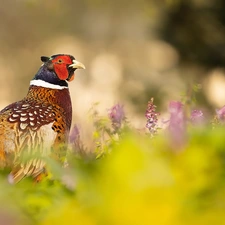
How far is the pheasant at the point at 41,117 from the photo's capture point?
13.7 feet

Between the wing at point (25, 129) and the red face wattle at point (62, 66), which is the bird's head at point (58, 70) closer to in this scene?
the red face wattle at point (62, 66)

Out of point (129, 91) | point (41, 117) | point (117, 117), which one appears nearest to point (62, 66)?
point (41, 117)

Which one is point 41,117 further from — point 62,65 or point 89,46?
point 89,46

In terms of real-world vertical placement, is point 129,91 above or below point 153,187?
above

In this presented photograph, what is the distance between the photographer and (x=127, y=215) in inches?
37.0

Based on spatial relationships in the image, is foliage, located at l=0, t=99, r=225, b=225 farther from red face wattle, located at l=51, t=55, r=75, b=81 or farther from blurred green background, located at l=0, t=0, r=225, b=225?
red face wattle, located at l=51, t=55, r=75, b=81

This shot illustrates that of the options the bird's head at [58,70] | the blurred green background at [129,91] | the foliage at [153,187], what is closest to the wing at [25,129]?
the blurred green background at [129,91]

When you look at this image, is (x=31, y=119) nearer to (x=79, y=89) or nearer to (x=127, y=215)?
(x=127, y=215)

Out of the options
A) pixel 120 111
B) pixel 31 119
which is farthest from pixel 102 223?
pixel 31 119

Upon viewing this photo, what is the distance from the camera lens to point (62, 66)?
5.43m

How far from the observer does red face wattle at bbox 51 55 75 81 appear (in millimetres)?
5414

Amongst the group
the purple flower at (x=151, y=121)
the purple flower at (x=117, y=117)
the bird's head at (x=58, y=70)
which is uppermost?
the bird's head at (x=58, y=70)

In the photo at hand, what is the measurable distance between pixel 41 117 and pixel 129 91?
28.3 feet

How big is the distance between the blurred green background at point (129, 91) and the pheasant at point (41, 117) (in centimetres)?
21
